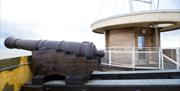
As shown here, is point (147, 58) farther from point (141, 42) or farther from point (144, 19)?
point (141, 42)

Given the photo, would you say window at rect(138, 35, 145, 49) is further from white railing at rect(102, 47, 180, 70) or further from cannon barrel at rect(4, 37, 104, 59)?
cannon barrel at rect(4, 37, 104, 59)

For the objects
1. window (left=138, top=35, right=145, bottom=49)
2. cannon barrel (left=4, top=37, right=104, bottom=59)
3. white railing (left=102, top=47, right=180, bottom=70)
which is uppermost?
window (left=138, top=35, right=145, bottom=49)

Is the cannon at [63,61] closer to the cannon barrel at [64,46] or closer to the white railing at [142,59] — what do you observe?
the cannon barrel at [64,46]

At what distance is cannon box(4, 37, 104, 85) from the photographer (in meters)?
3.39

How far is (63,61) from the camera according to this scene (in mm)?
3441

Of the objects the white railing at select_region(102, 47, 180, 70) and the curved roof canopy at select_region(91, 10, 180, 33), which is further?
the curved roof canopy at select_region(91, 10, 180, 33)

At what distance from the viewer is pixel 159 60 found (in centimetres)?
894

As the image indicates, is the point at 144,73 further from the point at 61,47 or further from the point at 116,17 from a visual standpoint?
the point at 116,17

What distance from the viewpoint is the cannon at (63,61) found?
11.1 ft

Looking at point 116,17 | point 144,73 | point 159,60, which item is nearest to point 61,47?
point 144,73

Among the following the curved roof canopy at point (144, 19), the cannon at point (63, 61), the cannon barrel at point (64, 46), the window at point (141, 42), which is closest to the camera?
the cannon at point (63, 61)

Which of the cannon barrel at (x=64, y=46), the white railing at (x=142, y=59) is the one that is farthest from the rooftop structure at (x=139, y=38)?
the cannon barrel at (x=64, y=46)

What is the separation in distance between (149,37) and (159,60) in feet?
8.75

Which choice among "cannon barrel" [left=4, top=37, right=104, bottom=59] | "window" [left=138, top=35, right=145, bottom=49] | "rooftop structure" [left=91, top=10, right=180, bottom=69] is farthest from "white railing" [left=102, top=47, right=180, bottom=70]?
"cannon barrel" [left=4, top=37, right=104, bottom=59]
